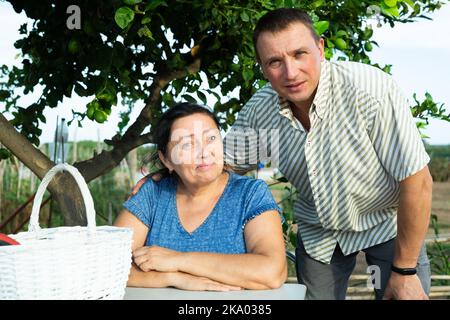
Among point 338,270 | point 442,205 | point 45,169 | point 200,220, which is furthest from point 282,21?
point 442,205

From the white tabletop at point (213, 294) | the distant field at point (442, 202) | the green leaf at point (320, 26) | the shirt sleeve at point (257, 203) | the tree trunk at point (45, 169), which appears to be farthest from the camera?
the distant field at point (442, 202)

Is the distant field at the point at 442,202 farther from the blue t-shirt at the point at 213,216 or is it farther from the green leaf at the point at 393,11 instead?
the blue t-shirt at the point at 213,216

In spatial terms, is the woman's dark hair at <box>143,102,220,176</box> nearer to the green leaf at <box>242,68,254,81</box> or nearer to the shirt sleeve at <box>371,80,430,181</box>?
the shirt sleeve at <box>371,80,430,181</box>

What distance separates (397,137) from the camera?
219 cm

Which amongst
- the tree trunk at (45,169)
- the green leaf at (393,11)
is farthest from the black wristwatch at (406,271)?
the tree trunk at (45,169)

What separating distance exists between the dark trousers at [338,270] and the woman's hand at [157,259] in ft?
2.63

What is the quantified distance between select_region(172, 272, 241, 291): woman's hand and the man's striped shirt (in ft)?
2.03

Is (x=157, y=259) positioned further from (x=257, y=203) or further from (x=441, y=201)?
(x=441, y=201)

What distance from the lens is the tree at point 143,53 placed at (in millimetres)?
2836

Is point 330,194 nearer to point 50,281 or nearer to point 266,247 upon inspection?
point 266,247

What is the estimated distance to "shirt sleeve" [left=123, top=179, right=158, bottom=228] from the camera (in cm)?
225

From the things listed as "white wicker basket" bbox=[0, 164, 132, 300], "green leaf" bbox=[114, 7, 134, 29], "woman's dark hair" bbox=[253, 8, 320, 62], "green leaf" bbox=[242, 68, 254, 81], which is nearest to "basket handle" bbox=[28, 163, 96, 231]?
"white wicker basket" bbox=[0, 164, 132, 300]
